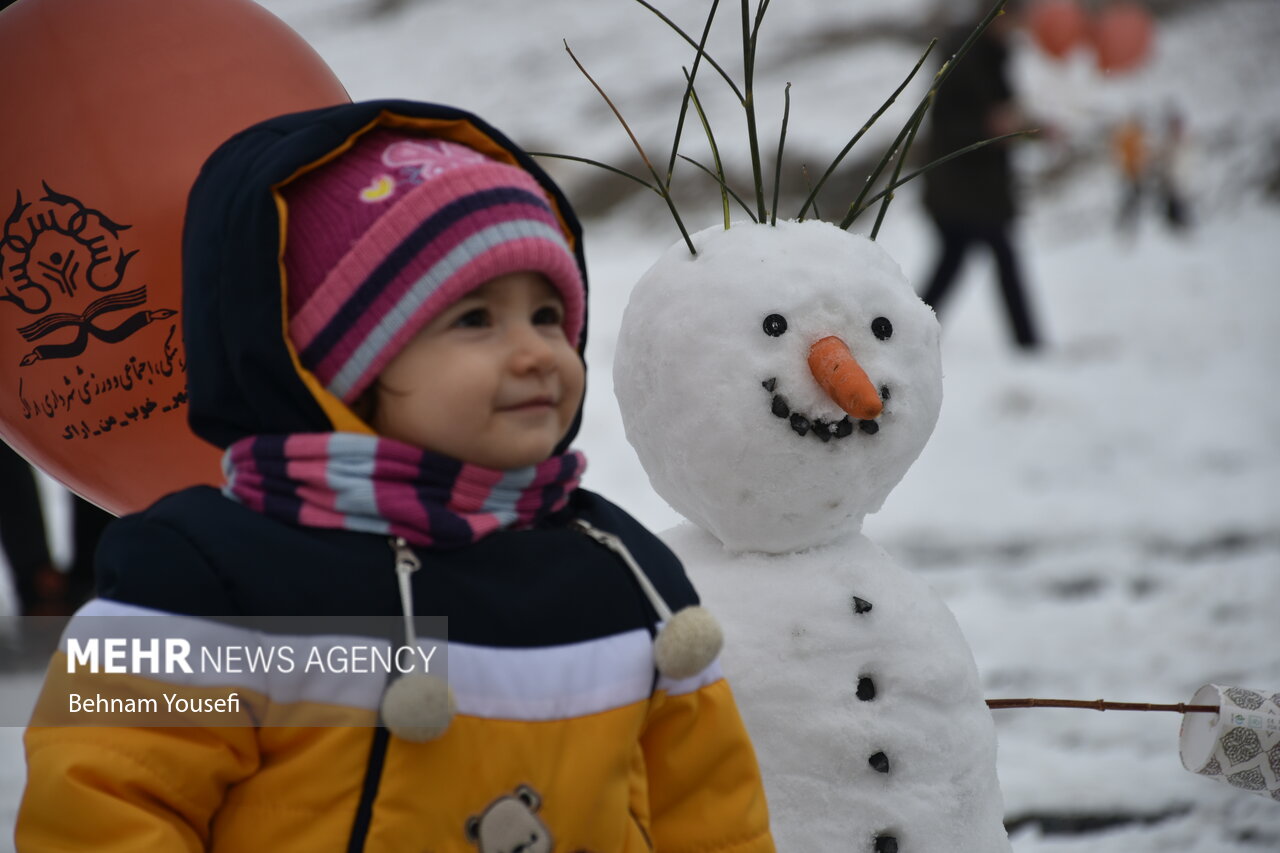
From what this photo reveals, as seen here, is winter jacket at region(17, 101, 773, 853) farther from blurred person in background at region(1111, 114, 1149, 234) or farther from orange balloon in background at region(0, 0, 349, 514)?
blurred person in background at region(1111, 114, 1149, 234)

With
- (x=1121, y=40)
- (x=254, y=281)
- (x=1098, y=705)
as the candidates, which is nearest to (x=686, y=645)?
(x=254, y=281)

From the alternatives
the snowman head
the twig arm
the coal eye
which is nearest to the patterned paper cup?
the twig arm

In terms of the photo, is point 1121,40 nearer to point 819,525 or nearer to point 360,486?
point 819,525

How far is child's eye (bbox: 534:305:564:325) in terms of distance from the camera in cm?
125

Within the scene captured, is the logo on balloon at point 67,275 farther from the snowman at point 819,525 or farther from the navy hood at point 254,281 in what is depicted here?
the snowman at point 819,525

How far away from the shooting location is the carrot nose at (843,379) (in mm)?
1346

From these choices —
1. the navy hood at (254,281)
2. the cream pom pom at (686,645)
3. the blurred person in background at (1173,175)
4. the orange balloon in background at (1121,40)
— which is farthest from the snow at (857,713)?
the orange balloon in background at (1121,40)

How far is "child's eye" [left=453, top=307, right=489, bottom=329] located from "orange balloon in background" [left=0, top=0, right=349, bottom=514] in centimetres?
45

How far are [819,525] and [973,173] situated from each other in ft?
14.5

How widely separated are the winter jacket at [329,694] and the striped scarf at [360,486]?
2 centimetres

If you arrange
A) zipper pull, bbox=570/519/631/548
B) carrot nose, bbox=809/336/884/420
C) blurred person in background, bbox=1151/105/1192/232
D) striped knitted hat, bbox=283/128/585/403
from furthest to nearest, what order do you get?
blurred person in background, bbox=1151/105/1192/232 → carrot nose, bbox=809/336/884/420 → zipper pull, bbox=570/519/631/548 → striped knitted hat, bbox=283/128/585/403

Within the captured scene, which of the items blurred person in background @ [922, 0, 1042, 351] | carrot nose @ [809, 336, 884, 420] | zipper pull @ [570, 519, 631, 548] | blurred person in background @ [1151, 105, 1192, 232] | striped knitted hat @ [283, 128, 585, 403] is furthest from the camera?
blurred person in background @ [1151, 105, 1192, 232]

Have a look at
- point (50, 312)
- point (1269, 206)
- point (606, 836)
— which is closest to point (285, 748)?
point (606, 836)

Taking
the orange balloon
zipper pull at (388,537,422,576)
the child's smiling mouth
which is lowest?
Result: zipper pull at (388,537,422,576)
